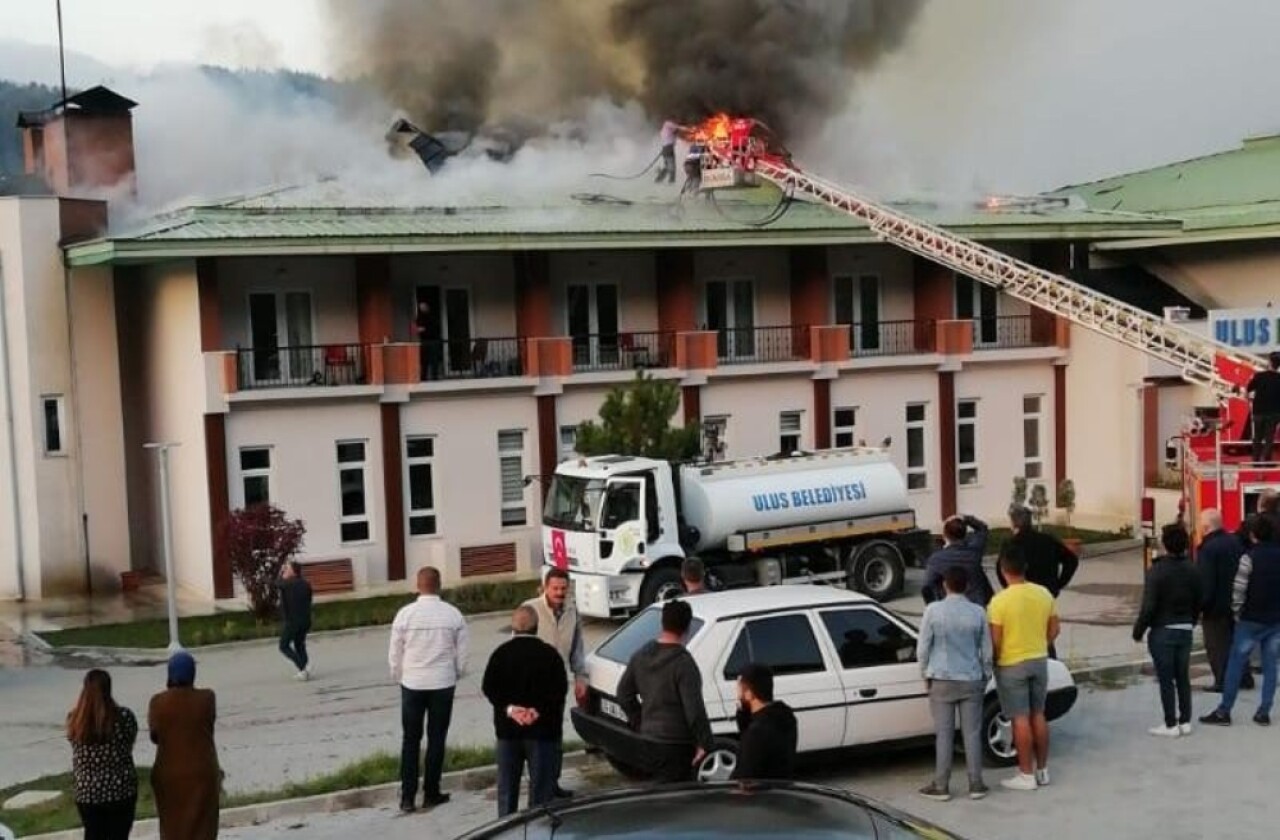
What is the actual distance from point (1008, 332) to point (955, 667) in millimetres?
24480

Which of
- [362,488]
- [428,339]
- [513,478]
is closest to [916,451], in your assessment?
[513,478]

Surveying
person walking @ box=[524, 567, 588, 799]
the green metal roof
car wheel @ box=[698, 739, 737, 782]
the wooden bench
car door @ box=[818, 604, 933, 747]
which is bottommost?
the wooden bench

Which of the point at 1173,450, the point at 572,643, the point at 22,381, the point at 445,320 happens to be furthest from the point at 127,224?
the point at 572,643

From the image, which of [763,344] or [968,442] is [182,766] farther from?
[968,442]

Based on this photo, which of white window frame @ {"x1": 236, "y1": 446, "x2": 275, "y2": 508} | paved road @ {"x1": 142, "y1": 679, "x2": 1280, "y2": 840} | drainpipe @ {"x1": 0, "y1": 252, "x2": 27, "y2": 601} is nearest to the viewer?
paved road @ {"x1": 142, "y1": 679, "x2": 1280, "y2": 840}

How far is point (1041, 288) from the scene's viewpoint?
26.9m

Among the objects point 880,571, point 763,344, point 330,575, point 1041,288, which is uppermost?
point 1041,288

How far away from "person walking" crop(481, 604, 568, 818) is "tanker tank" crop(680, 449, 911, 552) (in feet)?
39.9

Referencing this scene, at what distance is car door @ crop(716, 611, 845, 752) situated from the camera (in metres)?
11.0

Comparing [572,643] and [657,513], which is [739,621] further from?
[657,513]

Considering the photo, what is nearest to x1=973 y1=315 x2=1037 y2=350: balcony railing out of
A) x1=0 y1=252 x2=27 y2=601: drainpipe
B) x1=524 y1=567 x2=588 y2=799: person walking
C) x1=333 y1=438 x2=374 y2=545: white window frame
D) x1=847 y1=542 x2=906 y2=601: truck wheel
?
x1=847 y1=542 x2=906 y2=601: truck wheel

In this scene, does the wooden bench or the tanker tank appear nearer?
the tanker tank

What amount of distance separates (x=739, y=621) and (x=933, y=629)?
4.57 feet

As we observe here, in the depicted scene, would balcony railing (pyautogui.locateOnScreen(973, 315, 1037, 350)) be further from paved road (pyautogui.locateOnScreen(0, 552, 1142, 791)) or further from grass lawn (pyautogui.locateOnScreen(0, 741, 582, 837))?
grass lawn (pyautogui.locateOnScreen(0, 741, 582, 837))
